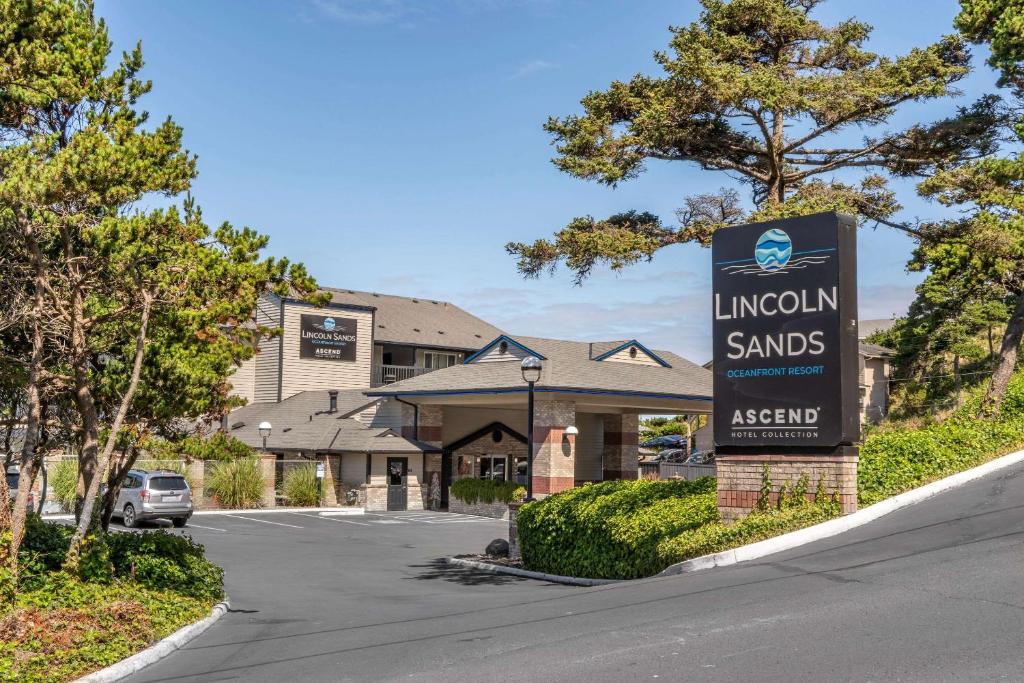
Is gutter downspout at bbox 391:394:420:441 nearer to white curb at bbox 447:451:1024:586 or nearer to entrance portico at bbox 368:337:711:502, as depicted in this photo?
entrance portico at bbox 368:337:711:502

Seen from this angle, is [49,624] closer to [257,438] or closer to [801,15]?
[801,15]

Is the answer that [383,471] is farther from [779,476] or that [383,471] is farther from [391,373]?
[779,476]

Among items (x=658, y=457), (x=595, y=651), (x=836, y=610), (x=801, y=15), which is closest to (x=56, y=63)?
(x=595, y=651)

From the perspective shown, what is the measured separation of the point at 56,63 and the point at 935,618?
1223 cm

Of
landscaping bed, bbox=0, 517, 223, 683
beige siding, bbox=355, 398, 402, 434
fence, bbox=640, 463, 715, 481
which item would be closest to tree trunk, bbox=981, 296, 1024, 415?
fence, bbox=640, 463, 715, 481

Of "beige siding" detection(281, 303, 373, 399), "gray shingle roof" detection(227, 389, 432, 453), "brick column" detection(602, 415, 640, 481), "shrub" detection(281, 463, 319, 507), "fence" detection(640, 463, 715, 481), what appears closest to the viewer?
"fence" detection(640, 463, 715, 481)

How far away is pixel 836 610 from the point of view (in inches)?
396

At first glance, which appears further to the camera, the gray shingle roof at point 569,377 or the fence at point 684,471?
the fence at point 684,471

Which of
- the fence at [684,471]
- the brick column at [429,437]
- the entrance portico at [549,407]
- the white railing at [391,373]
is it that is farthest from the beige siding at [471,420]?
the white railing at [391,373]

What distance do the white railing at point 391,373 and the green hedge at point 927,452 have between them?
126 ft

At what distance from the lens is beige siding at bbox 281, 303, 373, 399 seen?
166ft

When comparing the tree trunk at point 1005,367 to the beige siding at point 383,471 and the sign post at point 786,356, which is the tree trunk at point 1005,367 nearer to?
the sign post at point 786,356

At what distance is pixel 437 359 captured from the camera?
2265 inches

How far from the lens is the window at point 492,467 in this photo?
41156 mm
